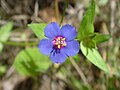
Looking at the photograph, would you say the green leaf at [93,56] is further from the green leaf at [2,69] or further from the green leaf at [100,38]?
the green leaf at [2,69]

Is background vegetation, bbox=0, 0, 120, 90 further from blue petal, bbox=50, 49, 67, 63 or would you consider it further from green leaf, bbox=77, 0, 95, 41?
blue petal, bbox=50, 49, 67, 63

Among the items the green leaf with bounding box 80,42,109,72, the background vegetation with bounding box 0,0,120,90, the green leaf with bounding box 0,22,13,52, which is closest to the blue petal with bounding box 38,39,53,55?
the green leaf with bounding box 80,42,109,72

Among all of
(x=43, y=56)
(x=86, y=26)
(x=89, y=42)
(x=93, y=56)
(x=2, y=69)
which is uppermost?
(x=86, y=26)

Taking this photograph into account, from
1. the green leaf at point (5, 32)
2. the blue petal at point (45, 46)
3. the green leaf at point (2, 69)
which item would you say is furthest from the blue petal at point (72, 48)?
the green leaf at point (2, 69)

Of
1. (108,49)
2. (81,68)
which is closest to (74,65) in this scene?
(81,68)

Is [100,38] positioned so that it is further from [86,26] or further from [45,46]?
[45,46]

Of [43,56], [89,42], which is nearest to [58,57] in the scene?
[89,42]

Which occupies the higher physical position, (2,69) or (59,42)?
(59,42)
